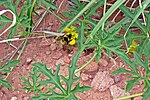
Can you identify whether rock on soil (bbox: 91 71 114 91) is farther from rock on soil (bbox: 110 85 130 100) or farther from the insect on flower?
the insect on flower

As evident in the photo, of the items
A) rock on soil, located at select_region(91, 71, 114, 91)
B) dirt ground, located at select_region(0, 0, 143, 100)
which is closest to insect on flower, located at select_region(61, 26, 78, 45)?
dirt ground, located at select_region(0, 0, 143, 100)

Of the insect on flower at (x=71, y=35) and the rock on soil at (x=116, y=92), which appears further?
the insect on flower at (x=71, y=35)

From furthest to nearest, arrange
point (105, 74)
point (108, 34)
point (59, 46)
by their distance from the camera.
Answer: point (59, 46) < point (105, 74) < point (108, 34)

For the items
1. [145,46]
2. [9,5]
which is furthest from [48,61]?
[145,46]

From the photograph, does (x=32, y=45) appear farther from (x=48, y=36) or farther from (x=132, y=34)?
(x=132, y=34)

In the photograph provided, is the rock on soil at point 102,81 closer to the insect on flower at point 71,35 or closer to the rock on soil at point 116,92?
the rock on soil at point 116,92

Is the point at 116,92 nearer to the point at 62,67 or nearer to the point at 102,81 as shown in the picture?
the point at 102,81

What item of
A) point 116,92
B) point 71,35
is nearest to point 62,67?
point 71,35

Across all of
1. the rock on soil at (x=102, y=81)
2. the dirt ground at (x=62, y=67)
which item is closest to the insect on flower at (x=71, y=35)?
the dirt ground at (x=62, y=67)
